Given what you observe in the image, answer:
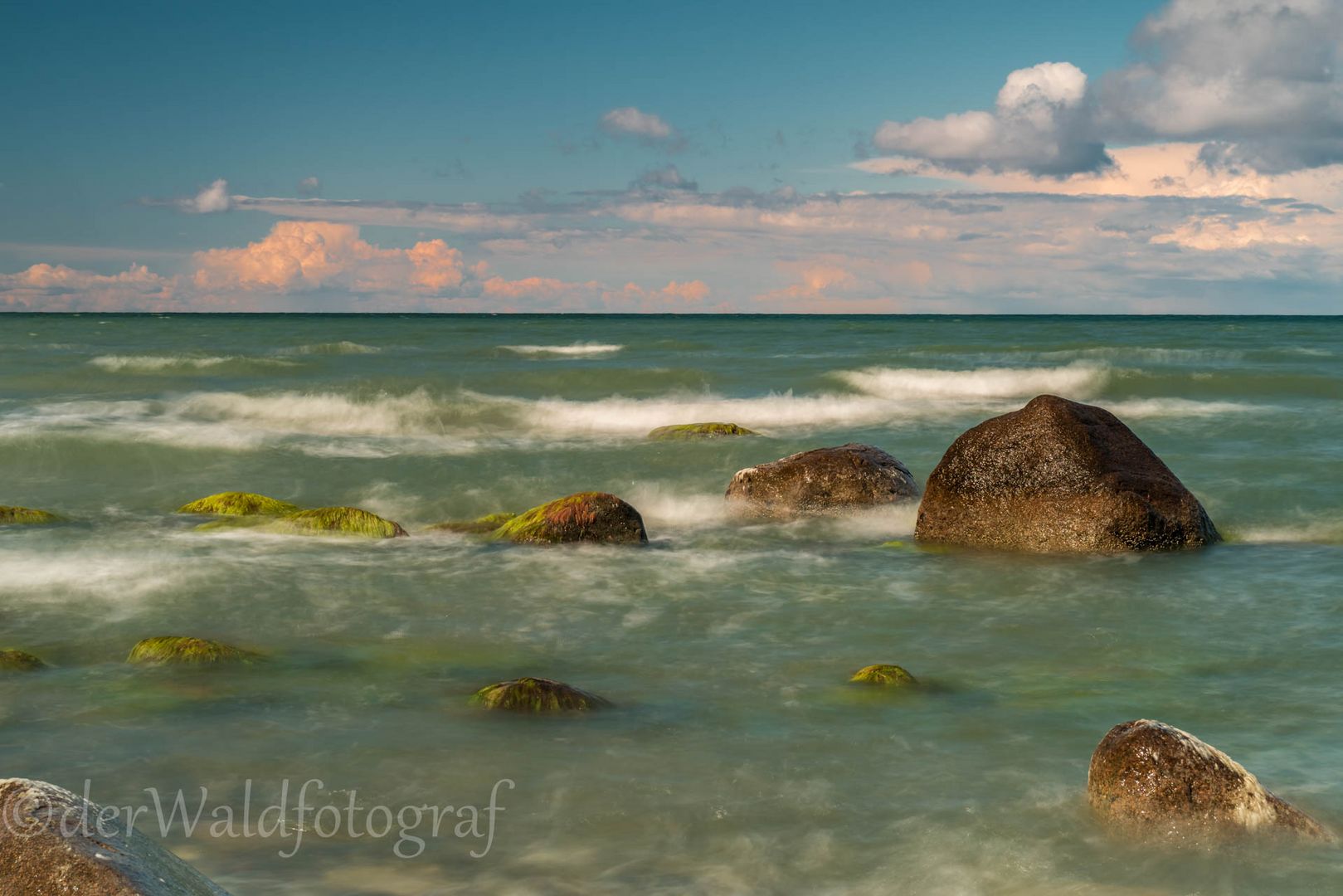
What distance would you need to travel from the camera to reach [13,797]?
11.0 ft

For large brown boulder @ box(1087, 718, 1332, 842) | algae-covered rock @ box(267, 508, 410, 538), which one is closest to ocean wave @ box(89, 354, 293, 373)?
algae-covered rock @ box(267, 508, 410, 538)

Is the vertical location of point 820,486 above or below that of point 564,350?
below

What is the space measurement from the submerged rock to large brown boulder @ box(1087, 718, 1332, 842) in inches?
152

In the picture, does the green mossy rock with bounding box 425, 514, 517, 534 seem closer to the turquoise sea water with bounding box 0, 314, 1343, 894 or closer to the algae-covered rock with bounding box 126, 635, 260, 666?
the turquoise sea water with bounding box 0, 314, 1343, 894

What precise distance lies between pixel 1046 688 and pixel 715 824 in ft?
9.50

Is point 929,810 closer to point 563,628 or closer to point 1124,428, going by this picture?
point 563,628

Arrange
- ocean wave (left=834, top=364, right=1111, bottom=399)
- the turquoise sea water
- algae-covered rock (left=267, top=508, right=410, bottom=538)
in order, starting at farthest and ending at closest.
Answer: ocean wave (left=834, top=364, right=1111, bottom=399) → algae-covered rock (left=267, top=508, right=410, bottom=538) → the turquoise sea water

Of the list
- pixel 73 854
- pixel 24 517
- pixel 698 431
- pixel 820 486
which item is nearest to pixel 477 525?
pixel 820 486

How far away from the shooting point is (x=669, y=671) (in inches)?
309

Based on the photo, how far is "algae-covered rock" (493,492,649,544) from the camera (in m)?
11.7

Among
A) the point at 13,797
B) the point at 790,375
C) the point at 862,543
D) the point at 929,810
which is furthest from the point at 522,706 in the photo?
the point at 790,375

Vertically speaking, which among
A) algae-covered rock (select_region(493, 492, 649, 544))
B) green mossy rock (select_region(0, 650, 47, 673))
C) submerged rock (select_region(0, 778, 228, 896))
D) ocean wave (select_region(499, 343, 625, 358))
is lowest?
green mossy rock (select_region(0, 650, 47, 673))

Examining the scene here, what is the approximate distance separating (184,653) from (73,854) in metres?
5.07

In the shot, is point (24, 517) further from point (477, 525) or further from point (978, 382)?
point (978, 382)
